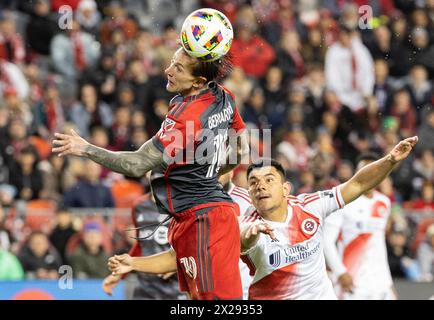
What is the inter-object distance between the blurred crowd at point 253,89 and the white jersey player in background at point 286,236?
561cm

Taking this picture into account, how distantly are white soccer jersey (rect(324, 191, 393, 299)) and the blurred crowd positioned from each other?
248cm

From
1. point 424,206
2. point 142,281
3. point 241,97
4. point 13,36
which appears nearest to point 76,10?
point 13,36

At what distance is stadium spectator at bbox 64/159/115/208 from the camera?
49.9 ft

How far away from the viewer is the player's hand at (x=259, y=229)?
25.1ft

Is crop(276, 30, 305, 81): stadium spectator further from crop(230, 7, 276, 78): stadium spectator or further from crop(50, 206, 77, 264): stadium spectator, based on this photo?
crop(50, 206, 77, 264): stadium spectator

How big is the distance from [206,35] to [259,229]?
4.54 feet

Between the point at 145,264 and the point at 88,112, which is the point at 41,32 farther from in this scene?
the point at 145,264

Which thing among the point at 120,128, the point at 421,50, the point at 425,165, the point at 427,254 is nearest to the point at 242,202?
the point at 427,254

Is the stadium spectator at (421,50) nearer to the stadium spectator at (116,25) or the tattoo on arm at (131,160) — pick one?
the stadium spectator at (116,25)

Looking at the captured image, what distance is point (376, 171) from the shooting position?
8.51 meters

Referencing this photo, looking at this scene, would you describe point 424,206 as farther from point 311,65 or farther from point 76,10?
point 76,10

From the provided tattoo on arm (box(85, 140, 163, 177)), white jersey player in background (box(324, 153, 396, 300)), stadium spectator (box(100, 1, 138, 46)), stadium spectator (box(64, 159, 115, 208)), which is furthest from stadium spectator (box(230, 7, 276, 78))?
tattoo on arm (box(85, 140, 163, 177))

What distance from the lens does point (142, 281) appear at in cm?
1074

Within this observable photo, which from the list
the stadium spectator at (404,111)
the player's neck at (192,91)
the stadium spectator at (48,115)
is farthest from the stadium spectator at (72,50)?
the player's neck at (192,91)
